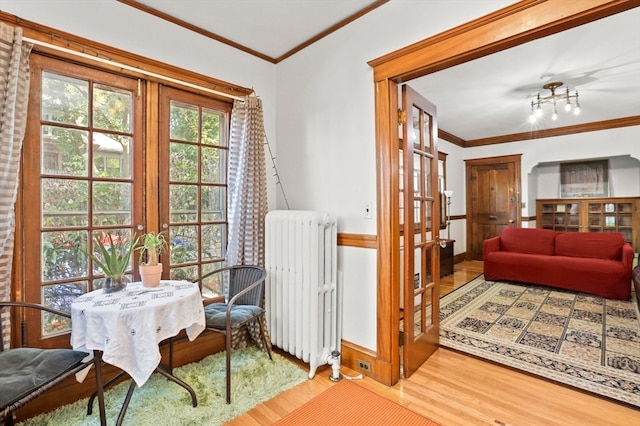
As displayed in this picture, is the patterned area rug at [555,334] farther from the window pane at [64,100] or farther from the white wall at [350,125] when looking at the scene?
the window pane at [64,100]

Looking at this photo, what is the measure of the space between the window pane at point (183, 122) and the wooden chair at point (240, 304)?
1121mm

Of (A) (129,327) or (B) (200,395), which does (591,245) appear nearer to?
(B) (200,395)

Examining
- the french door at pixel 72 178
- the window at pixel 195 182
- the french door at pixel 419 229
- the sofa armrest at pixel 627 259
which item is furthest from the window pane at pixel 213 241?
the sofa armrest at pixel 627 259

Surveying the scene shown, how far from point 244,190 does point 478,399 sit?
2258 millimetres

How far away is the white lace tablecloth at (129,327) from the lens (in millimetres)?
1552

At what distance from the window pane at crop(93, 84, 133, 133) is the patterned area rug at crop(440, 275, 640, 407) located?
3170mm

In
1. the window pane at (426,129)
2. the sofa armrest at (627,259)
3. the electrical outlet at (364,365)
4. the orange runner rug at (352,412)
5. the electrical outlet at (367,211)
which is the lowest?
the orange runner rug at (352,412)

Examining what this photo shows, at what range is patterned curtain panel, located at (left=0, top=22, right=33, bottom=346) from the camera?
1.70 m

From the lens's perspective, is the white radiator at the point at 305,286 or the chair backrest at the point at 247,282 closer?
the white radiator at the point at 305,286

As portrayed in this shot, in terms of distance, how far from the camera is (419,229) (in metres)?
2.53

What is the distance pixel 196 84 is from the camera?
2490mm

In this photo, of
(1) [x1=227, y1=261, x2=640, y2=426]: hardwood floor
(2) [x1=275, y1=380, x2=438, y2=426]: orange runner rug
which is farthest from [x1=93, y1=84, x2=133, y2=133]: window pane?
(2) [x1=275, y1=380, x2=438, y2=426]: orange runner rug

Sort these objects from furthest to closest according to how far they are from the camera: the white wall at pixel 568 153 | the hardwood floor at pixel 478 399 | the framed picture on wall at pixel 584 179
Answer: the framed picture on wall at pixel 584 179, the white wall at pixel 568 153, the hardwood floor at pixel 478 399

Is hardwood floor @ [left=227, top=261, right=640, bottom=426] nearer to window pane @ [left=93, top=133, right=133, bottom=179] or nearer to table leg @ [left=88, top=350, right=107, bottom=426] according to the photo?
table leg @ [left=88, top=350, right=107, bottom=426]
